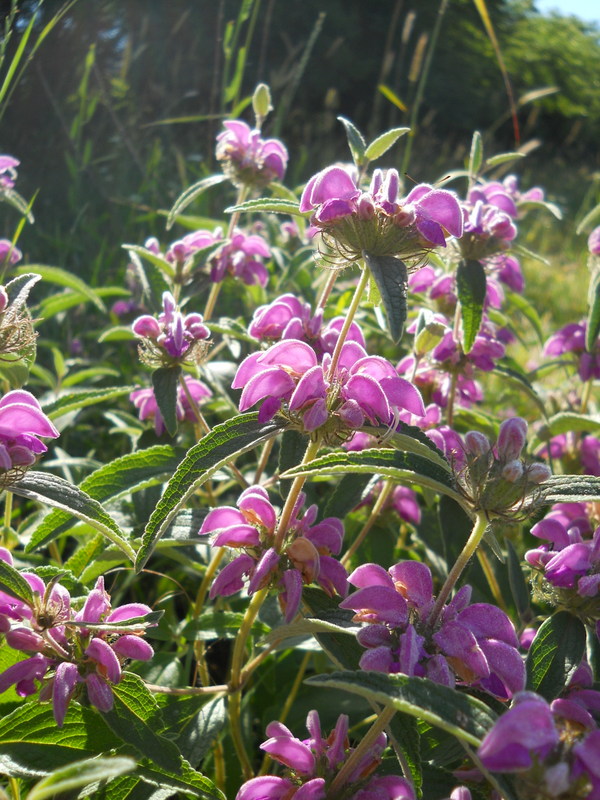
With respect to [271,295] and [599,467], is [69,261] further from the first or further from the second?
[599,467]

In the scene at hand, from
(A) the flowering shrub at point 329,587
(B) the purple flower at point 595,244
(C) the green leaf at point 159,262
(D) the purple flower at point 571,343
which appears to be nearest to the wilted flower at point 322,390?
(A) the flowering shrub at point 329,587

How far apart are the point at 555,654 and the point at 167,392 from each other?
89 cm

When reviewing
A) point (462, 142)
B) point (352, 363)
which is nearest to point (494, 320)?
point (352, 363)

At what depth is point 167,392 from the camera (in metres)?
1.65

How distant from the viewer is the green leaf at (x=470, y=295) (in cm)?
172

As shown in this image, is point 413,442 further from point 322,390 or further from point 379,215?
point 379,215

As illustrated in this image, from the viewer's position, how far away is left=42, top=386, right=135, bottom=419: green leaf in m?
1.75

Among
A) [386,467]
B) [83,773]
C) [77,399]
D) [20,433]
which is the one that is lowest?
[77,399]

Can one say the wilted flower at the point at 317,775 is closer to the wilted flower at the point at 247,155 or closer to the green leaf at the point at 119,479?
the green leaf at the point at 119,479

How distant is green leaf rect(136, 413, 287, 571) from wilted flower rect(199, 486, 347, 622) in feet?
0.53

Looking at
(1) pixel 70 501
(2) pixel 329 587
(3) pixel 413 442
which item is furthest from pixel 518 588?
(1) pixel 70 501

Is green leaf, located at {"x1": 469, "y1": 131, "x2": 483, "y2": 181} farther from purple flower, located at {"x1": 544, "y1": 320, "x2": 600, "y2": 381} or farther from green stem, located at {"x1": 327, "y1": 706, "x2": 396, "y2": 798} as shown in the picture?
green stem, located at {"x1": 327, "y1": 706, "x2": 396, "y2": 798}

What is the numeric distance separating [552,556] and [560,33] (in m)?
18.4

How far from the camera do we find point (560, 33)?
55.8 feet
